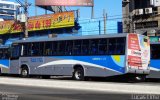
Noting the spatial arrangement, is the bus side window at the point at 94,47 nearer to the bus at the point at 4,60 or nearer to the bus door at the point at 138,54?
the bus door at the point at 138,54

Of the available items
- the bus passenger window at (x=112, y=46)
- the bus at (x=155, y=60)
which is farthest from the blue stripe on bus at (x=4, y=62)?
the bus at (x=155, y=60)

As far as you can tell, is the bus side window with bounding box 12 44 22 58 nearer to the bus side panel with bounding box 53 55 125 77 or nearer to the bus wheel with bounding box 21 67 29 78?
the bus wheel with bounding box 21 67 29 78

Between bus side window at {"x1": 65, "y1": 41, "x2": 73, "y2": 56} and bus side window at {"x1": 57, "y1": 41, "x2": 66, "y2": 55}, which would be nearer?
bus side window at {"x1": 65, "y1": 41, "x2": 73, "y2": 56}

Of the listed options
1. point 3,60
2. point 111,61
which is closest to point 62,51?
point 111,61

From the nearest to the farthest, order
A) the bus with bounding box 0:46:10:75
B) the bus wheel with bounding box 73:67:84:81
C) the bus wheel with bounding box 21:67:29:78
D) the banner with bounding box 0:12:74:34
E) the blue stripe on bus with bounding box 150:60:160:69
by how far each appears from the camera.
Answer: the bus wheel with bounding box 73:67:84:81
the blue stripe on bus with bounding box 150:60:160:69
the bus wheel with bounding box 21:67:29:78
the bus with bounding box 0:46:10:75
the banner with bounding box 0:12:74:34

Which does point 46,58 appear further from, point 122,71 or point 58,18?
point 58,18

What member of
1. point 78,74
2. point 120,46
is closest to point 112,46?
point 120,46

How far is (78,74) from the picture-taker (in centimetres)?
3020

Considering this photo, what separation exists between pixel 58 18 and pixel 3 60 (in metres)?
11.8

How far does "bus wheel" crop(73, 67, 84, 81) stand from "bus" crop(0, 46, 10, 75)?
992 cm

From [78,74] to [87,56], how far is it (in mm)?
1590

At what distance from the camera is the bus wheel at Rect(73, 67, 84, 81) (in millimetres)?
29862

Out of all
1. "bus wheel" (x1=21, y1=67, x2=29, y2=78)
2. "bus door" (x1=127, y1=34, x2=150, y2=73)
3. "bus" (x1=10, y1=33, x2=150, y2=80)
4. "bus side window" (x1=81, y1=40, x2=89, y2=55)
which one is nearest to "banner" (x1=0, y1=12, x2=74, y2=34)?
"bus" (x1=10, y1=33, x2=150, y2=80)

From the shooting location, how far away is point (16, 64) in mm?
35875
